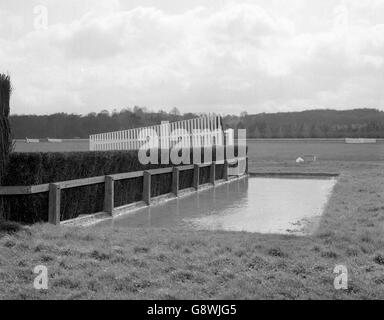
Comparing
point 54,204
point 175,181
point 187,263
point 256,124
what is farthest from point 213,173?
point 256,124

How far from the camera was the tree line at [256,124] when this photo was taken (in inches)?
1586

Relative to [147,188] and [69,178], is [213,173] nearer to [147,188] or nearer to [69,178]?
[147,188]

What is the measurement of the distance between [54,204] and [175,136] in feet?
36.1

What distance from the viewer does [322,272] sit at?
509 centimetres

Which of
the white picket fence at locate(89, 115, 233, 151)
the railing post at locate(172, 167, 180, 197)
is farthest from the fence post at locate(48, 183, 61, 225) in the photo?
the white picket fence at locate(89, 115, 233, 151)

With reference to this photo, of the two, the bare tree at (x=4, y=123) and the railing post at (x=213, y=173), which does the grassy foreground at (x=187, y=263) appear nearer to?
the bare tree at (x=4, y=123)

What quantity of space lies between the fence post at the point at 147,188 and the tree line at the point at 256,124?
23703 millimetres

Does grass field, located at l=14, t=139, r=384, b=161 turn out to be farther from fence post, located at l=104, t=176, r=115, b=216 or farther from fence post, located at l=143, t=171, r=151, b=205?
fence post, located at l=104, t=176, r=115, b=216

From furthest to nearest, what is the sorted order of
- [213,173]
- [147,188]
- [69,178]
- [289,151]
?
1. [289,151]
2. [213,173]
3. [147,188]
4. [69,178]

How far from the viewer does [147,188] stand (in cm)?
1127

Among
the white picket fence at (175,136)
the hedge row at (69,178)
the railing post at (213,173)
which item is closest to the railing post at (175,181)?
the hedge row at (69,178)

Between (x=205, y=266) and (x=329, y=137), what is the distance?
96477 millimetres

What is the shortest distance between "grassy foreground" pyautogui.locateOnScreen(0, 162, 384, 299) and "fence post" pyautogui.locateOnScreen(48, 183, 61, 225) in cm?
47
